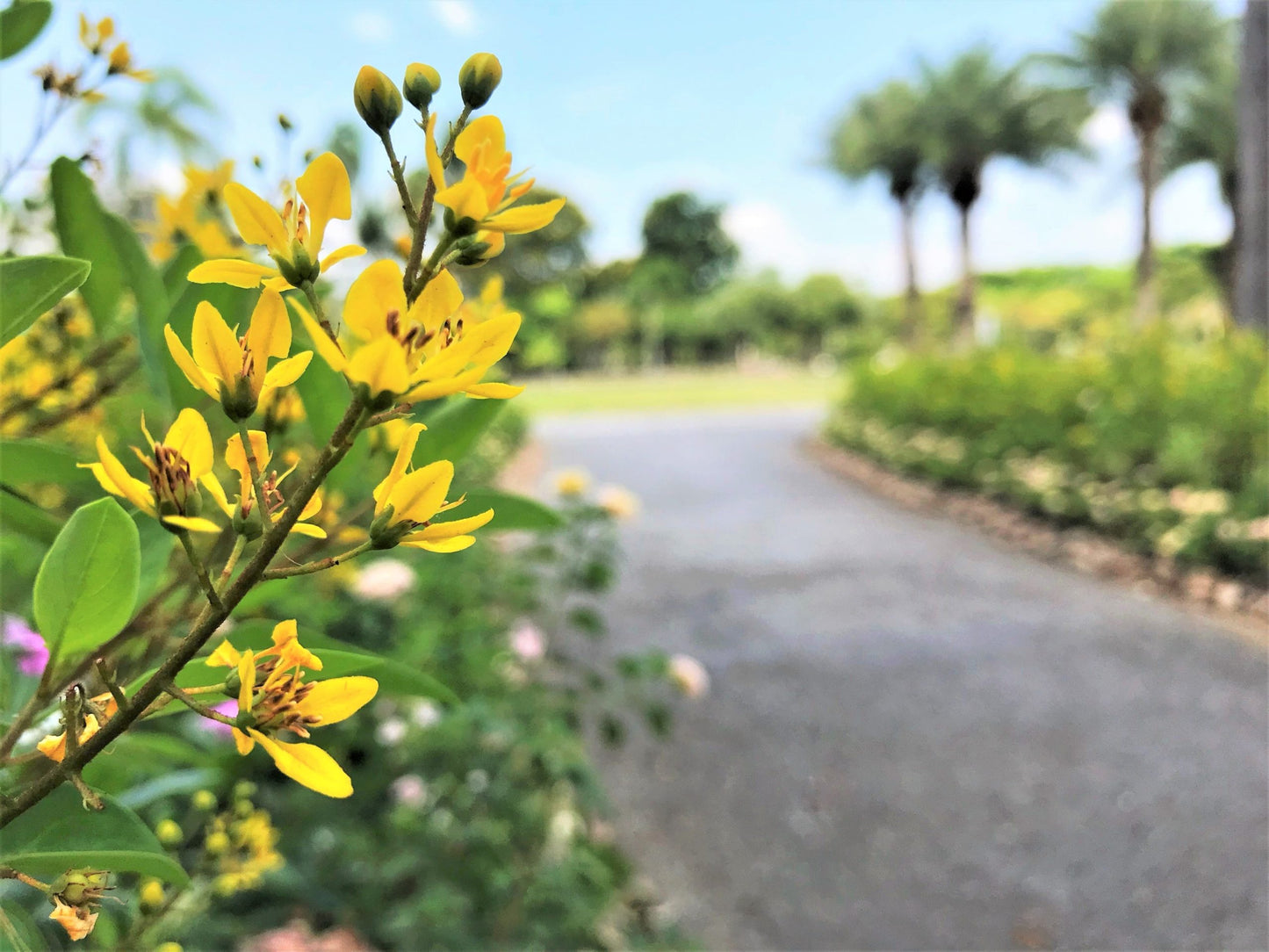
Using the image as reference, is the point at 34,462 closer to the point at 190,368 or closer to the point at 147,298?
the point at 147,298

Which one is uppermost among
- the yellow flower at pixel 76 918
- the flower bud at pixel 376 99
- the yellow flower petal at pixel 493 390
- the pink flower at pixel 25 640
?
the flower bud at pixel 376 99

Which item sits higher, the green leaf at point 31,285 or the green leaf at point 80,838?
the green leaf at point 31,285

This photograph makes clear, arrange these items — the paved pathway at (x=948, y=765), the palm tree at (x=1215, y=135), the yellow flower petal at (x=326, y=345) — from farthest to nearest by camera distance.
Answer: the palm tree at (x=1215, y=135) → the paved pathway at (x=948, y=765) → the yellow flower petal at (x=326, y=345)

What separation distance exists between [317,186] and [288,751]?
148mm

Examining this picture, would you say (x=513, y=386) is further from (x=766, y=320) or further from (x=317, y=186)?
(x=766, y=320)

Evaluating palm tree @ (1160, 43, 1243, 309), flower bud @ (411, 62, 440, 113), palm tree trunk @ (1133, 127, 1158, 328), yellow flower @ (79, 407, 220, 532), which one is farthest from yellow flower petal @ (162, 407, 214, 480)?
palm tree @ (1160, 43, 1243, 309)

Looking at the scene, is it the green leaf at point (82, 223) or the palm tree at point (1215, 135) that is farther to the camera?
the palm tree at point (1215, 135)

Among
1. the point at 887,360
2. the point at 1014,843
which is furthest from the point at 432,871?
the point at 887,360

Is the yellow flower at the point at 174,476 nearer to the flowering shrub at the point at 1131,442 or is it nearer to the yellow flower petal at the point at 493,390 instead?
the yellow flower petal at the point at 493,390

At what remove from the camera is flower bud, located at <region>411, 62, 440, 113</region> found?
0.77ft

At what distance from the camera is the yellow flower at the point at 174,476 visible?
0.20 metres

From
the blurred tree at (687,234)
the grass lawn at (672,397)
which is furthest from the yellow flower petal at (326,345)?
the blurred tree at (687,234)

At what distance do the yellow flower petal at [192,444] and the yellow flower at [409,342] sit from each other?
0.04 meters

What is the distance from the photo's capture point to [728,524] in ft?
20.3
